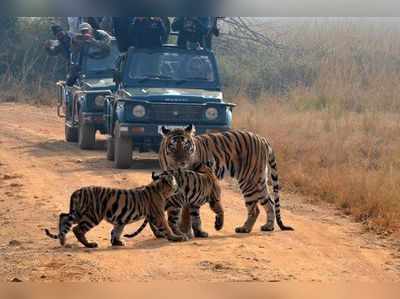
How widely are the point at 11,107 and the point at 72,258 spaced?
19477mm

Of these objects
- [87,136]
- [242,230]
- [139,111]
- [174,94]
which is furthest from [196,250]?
[87,136]

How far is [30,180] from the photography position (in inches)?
502

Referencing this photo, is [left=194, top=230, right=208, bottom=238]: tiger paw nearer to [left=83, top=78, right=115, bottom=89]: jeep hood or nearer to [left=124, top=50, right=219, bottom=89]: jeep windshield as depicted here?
[left=124, top=50, right=219, bottom=89]: jeep windshield

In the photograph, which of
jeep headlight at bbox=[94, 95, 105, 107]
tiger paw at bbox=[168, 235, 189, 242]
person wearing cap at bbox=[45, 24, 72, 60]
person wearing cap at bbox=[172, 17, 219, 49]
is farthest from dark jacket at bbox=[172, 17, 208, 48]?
tiger paw at bbox=[168, 235, 189, 242]

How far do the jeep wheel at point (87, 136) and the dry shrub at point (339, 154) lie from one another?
125 inches

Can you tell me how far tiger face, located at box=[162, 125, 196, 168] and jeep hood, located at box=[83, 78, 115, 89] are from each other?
291 inches

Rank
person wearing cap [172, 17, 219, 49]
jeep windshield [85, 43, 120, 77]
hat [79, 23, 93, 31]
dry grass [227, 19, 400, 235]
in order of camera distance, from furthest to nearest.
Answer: jeep windshield [85, 43, 120, 77]
hat [79, 23, 93, 31]
person wearing cap [172, 17, 219, 49]
dry grass [227, 19, 400, 235]

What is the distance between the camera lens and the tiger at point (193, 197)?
804 centimetres

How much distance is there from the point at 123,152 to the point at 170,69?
5.38 feet

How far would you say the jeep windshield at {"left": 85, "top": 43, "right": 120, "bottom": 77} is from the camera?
17641 millimetres

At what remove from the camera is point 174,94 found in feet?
45.8

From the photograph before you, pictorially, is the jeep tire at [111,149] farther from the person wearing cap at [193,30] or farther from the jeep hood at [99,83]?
the jeep hood at [99,83]

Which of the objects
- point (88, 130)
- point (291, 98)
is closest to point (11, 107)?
point (291, 98)

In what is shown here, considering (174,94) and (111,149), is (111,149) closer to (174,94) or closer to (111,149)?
(111,149)
